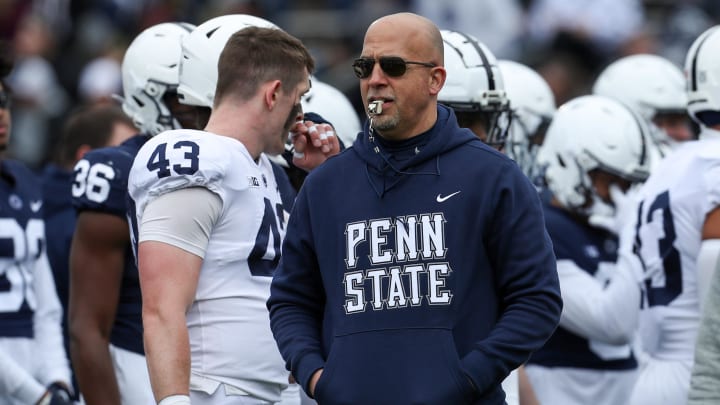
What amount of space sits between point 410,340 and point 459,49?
2.02m

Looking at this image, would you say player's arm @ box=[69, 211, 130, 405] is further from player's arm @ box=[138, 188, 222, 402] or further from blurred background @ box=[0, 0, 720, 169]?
blurred background @ box=[0, 0, 720, 169]

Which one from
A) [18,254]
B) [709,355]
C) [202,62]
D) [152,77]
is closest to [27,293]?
[18,254]

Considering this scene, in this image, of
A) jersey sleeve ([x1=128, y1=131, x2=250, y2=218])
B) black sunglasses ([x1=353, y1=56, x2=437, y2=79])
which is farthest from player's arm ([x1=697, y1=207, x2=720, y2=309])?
jersey sleeve ([x1=128, y1=131, x2=250, y2=218])

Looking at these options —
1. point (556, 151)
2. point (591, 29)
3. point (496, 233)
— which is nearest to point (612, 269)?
point (556, 151)

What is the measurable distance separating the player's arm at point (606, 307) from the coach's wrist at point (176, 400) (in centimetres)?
241

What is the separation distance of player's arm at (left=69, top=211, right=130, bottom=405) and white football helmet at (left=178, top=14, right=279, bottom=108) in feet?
1.90

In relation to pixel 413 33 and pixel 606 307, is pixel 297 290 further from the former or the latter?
pixel 606 307

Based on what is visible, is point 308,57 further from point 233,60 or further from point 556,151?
point 556,151

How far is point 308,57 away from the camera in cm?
483

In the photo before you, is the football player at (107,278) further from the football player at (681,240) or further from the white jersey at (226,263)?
the football player at (681,240)

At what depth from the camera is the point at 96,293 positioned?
5.37m

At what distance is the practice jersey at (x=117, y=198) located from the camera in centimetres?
538

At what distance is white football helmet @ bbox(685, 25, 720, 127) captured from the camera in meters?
5.72

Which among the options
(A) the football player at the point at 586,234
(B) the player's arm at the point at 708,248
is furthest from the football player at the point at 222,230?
(A) the football player at the point at 586,234
